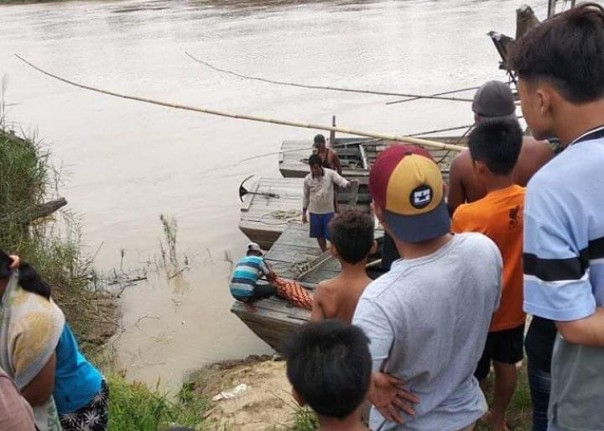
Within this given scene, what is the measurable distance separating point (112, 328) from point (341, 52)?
15.5 m

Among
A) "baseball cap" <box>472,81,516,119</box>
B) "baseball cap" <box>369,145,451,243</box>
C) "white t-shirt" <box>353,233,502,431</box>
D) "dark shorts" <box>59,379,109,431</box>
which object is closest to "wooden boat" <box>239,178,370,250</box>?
"baseball cap" <box>472,81,516,119</box>

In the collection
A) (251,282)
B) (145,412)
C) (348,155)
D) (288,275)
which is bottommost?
(348,155)

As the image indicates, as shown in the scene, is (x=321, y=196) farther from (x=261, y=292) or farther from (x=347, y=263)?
(x=347, y=263)

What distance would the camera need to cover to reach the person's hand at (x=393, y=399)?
1.76 meters

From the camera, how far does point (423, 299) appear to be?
1661 millimetres

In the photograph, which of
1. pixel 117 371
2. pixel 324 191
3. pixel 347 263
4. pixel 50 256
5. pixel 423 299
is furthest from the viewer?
pixel 50 256

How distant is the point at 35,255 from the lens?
608 centimetres

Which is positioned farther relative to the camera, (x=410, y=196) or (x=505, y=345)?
(x=505, y=345)

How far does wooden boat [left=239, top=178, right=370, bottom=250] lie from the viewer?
716 cm

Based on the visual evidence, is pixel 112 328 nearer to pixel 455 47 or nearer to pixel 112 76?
pixel 112 76

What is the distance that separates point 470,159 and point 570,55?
4.90 feet

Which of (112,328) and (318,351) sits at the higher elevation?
(318,351)

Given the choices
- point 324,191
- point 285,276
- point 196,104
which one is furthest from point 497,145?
point 196,104

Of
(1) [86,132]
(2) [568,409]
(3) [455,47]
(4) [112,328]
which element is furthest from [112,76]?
(2) [568,409]
